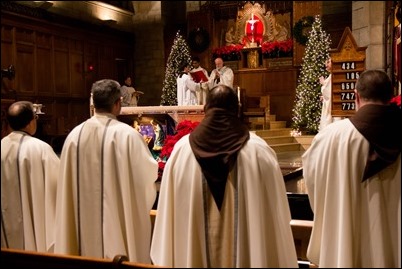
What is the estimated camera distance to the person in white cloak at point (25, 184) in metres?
3.36

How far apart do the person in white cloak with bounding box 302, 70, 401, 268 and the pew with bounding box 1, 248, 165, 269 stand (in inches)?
38.6

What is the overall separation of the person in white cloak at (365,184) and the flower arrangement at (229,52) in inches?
466

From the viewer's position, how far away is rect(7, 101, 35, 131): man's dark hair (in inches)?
131

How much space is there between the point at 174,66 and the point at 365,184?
11793mm

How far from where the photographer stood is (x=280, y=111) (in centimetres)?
1375

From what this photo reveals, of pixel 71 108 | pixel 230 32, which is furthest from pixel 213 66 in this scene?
pixel 71 108

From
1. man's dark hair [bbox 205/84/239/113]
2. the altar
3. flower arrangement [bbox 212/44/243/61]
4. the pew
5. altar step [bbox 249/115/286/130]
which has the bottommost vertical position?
the pew

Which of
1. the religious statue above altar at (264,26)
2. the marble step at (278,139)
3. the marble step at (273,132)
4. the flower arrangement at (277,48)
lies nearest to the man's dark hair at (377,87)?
the marble step at (278,139)

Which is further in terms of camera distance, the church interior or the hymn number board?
the church interior

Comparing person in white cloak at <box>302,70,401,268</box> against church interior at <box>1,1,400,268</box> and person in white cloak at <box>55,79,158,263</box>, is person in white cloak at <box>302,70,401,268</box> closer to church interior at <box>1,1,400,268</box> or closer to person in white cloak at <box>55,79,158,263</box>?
person in white cloak at <box>55,79,158,263</box>

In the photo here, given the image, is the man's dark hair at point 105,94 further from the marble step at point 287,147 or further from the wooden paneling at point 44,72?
the wooden paneling at point 44,72

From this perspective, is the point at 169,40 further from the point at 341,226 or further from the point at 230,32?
the point at 341,226

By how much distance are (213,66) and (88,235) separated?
38.3ft

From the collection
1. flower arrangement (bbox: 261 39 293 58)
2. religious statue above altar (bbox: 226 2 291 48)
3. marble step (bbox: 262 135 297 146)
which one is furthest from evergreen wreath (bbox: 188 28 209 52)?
marble step (bbox: 262 135 297 146)
